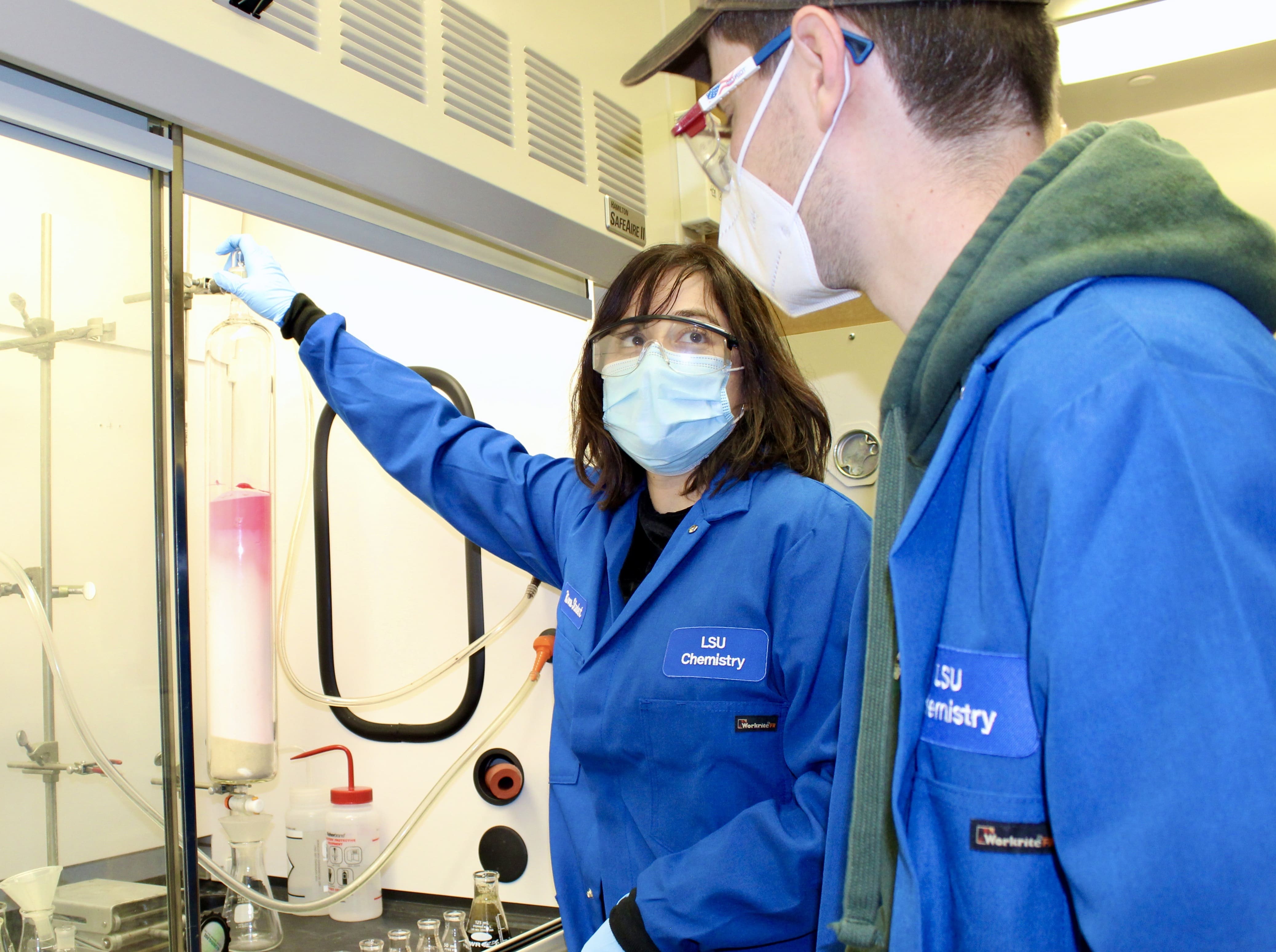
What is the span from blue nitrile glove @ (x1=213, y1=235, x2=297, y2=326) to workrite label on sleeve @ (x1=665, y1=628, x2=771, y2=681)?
2.82 feet

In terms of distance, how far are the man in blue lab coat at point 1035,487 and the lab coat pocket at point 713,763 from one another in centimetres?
40

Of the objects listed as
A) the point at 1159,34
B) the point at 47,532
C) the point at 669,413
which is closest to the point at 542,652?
the point at 669,413

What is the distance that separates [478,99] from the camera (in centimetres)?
152

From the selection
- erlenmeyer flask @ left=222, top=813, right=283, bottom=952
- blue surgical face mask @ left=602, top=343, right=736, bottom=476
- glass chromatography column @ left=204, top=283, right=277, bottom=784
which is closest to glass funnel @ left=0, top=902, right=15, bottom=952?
glass chromatography column @ left=204, top=283, right=277, bottom=784

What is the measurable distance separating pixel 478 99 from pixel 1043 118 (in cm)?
106

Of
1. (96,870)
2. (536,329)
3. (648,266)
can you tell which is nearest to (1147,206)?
(648,266)

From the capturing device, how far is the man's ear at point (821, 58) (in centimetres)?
73

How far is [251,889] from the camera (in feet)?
5.45

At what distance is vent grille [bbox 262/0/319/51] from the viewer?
119 centimetres

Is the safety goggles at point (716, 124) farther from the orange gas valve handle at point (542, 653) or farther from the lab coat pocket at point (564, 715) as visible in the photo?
the orange gas valve handle at point (542, 653)

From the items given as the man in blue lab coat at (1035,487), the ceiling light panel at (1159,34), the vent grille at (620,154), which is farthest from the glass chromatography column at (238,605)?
the ceiling light panel at (1159,34)

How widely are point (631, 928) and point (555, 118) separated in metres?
1.38

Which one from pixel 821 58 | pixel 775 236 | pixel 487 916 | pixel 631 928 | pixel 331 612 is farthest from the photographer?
pixel 331 612

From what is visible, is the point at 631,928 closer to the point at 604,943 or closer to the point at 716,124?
the point at 604,943
